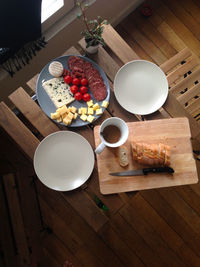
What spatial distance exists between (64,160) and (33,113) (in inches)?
11.4

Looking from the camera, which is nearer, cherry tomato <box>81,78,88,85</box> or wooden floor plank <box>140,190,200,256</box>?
cherry tomato <box>81,78,88,85</box>

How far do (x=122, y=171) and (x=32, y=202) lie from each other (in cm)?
100

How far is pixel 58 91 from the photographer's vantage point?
1.29m

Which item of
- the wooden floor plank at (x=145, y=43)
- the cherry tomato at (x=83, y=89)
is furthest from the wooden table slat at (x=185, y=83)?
the wooden floor plank at (x=145, y=43)

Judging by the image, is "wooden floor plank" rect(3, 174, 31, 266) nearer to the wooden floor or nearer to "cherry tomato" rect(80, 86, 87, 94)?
the wooden floor

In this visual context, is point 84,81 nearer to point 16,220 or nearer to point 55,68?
point 55,68

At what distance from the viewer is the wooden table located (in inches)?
49.3

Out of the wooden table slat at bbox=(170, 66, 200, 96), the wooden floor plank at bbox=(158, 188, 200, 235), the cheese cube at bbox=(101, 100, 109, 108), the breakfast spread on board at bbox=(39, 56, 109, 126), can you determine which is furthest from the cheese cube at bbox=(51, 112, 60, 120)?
the wooden floor plank at bbox=(158, 188, 200, 235)

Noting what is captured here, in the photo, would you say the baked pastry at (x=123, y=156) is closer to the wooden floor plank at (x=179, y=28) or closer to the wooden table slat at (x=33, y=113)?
the wooden table slat at (x=33, y=113)

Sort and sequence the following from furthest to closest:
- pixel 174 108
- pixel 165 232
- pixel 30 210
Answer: pixel 165 232
pixel 30 210
pixel 174 108

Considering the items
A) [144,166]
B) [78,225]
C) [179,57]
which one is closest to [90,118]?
[144,166]

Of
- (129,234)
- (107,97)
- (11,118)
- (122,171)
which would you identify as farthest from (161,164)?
(129,234)

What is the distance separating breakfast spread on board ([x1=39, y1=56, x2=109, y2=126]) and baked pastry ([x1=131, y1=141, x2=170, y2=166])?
26 cm

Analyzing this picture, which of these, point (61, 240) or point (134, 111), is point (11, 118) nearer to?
point (134, 111)
